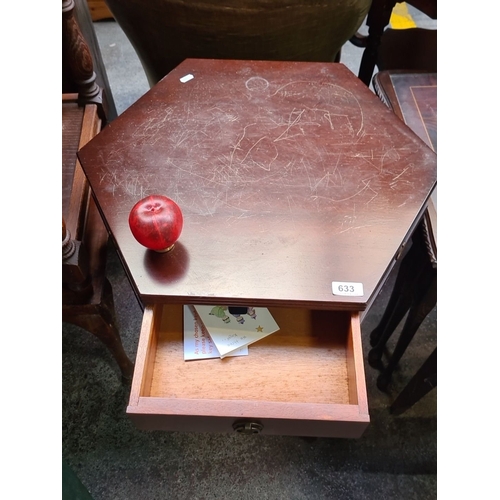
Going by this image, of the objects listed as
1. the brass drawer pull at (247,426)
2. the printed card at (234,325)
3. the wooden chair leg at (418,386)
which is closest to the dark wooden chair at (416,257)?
the wooden chair leg at (418,386)

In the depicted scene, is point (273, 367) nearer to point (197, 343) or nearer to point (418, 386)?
point (197, 343)

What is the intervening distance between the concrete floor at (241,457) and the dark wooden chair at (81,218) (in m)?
0.20

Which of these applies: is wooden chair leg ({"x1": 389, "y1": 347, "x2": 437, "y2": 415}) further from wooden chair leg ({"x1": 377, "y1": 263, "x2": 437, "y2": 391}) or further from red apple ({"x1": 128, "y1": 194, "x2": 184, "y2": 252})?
red apple ({"x1": 128, "y1": 194, "x2": 184, "y2": 252})

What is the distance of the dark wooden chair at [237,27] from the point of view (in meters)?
0.99

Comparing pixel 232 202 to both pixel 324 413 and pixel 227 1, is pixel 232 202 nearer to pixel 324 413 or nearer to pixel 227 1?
pixel 324 413

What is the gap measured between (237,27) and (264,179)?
439 mm

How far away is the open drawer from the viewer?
62cm

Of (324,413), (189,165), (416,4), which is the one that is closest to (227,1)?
(189,165)

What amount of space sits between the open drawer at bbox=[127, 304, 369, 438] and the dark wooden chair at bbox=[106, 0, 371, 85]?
0.60m

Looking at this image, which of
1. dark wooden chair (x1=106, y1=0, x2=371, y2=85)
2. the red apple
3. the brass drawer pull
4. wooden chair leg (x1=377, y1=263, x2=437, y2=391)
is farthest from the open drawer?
dark wooden chair (x1=106, y1=0, x2=371, y2=85)

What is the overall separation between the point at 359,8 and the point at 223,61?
1.12 feet

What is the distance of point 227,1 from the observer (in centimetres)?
98

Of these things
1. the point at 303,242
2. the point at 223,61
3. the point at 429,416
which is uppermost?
the point at 223,61

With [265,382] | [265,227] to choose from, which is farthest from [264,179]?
[265,382]
